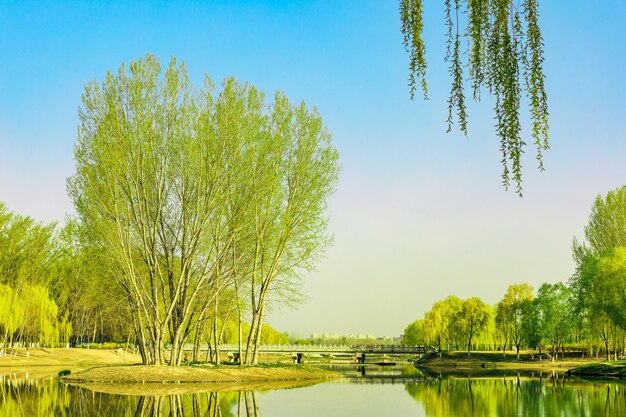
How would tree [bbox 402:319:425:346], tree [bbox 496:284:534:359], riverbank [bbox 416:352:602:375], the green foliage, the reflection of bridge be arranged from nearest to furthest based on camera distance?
1. riverbank [bbox 416:352:602:375]
2. the green foliage
3. tree [bbox 496:284:534:359]
4. the reflection of bridge
5. tree [bbox 402:319:425:346]

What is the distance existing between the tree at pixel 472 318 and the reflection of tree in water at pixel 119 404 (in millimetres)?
45187

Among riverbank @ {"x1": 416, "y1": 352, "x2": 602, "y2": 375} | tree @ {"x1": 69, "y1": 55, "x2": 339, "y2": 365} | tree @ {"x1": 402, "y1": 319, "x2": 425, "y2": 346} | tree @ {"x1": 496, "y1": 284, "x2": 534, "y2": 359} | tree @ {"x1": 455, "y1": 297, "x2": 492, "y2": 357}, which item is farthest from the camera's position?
tree @ {"x1": 402, "y1": 319, "x2": 425, "y2": 346}

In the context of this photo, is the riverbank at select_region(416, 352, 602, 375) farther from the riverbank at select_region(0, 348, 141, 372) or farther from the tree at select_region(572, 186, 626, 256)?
the riverbank at select_region(0, 348, 141, 372)

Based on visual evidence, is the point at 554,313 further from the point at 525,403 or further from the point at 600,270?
the point at 525,403

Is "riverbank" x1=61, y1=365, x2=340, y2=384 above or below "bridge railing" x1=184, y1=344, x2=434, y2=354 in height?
above

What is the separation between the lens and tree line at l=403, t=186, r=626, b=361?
132ft

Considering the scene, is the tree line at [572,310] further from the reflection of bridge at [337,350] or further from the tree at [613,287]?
the reflection of bridge at [337,350]

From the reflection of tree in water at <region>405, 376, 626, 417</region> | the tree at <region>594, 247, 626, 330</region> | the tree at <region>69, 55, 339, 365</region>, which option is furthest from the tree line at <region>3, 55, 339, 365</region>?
the tree at <region>594, 247, 626, 330</region>

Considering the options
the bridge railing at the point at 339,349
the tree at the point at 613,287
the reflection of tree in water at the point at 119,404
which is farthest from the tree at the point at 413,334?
the reflection of tree in water at the point at 119,404

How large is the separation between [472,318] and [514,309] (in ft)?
22.9

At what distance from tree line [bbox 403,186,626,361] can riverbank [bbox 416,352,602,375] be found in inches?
55.7

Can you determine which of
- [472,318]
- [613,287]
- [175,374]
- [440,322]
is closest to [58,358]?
[175,374]

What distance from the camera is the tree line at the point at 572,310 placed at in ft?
132

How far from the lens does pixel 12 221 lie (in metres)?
53.4
